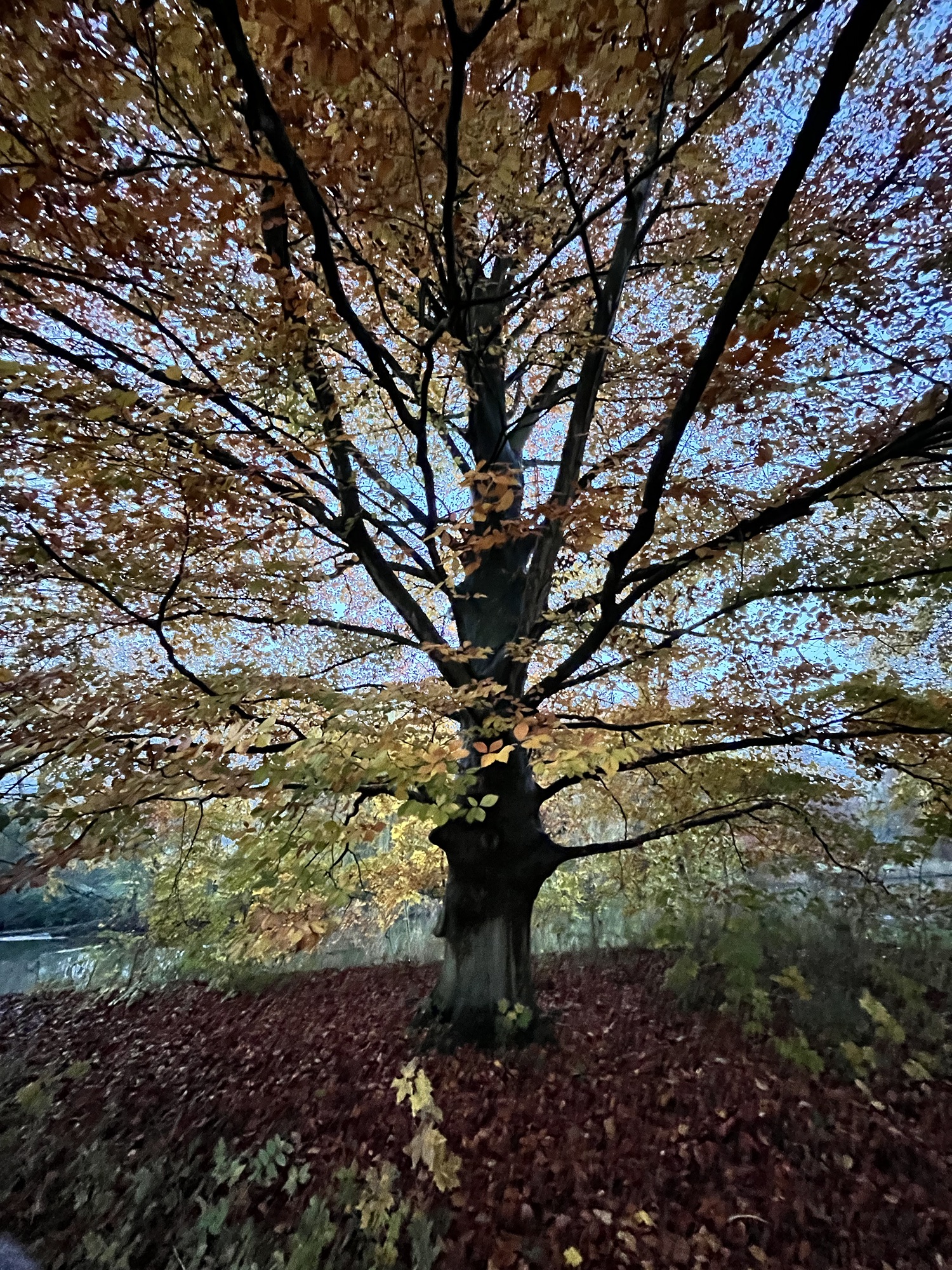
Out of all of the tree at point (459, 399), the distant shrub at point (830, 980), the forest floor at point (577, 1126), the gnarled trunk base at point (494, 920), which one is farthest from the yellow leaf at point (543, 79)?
the distant shrub at point (830, 980)

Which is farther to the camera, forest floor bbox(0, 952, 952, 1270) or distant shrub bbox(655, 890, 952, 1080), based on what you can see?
distant shrub bbox(655, 890, 952, 1080)

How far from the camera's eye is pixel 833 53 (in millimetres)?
1502

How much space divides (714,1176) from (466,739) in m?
2.72

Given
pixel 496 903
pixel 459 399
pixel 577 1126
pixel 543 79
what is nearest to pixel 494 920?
pixel 496 903

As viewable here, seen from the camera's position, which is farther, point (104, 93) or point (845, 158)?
point (845, 158)

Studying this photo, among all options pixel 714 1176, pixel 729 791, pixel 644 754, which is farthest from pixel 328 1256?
pixel 729 791

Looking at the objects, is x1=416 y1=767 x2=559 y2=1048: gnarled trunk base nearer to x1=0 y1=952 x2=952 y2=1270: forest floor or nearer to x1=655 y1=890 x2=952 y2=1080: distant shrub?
x1=0 y1=952 x2=952 y2=1270: forest floor

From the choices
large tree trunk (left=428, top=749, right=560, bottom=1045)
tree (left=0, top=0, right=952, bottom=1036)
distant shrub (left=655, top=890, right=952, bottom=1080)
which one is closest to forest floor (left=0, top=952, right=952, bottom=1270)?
distant shrub (left=655, top=890, right=952, bottom=1080)

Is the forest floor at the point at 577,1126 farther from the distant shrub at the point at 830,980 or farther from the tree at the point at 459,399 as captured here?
the tree at the point at 459,399

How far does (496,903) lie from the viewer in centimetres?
469

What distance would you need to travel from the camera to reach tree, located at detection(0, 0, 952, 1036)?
2062mm

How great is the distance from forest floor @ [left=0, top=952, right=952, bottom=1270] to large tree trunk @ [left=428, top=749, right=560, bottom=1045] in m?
0.35

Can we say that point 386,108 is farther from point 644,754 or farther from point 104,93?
point 644,754

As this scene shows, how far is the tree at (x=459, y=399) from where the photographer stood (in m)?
2.06
